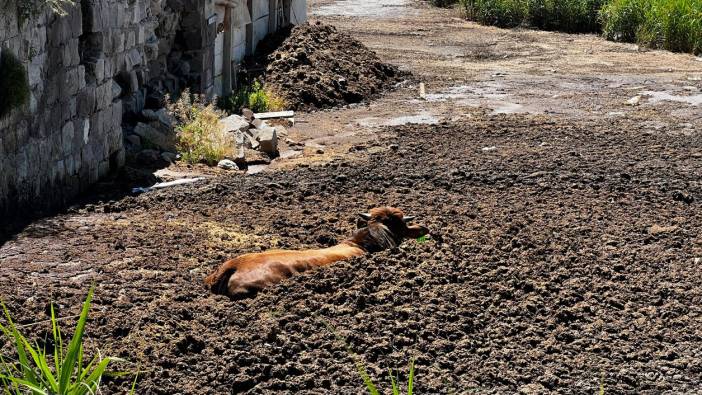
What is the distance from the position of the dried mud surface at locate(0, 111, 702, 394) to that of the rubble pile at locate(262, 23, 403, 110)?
16.6 feet

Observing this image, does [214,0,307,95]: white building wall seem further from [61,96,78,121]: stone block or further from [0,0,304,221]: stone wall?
[61,96,78,121]: stone block

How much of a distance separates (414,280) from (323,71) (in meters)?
10.6

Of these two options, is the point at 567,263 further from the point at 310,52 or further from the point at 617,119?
the point at 310,52

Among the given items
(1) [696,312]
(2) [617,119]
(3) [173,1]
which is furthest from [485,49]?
(1) [696,312]

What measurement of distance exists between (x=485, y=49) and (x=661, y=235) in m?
14.5

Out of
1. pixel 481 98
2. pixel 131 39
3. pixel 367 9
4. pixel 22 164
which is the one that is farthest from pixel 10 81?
pixel 367 9

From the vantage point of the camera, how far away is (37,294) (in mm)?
7902

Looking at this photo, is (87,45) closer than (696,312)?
No

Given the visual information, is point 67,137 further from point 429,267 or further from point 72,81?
point 429,267

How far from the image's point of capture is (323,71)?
1867cm

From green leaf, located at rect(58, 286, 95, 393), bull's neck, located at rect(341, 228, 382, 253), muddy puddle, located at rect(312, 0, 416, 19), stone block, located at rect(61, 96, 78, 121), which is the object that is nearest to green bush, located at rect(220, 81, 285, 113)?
stone block, located at rect(61, 96, 78, 121)

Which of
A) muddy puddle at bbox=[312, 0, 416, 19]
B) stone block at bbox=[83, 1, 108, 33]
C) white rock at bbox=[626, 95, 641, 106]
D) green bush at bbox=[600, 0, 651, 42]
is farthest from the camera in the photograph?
muddy puddle at bbox=[312, 0, 416, 19]

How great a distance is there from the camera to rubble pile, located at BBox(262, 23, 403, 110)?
1769 centimetres

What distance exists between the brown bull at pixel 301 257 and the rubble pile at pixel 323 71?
814 cm
